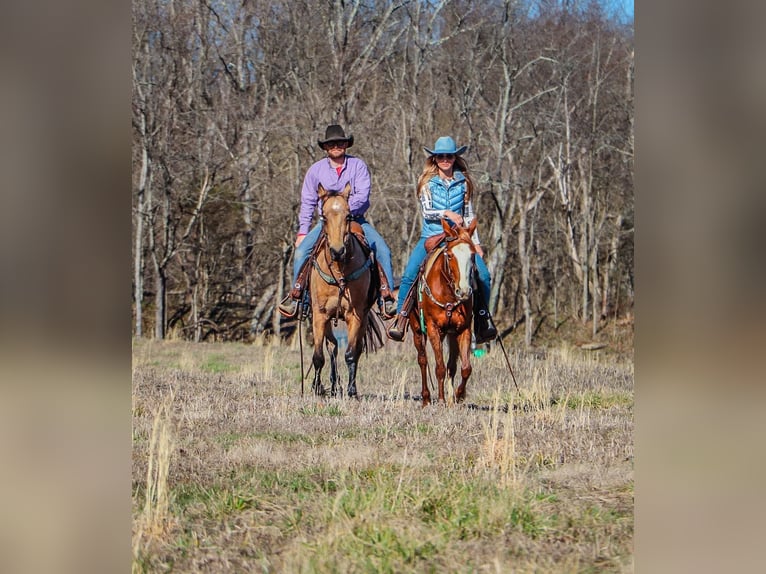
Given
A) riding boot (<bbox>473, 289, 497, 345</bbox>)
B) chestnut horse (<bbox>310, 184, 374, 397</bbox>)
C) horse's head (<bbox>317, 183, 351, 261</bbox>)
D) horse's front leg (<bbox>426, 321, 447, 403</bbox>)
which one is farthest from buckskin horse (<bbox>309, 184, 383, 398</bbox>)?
riding boot (<bbox>473, 289, 497, 345</bbox>)

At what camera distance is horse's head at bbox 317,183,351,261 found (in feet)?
34.3

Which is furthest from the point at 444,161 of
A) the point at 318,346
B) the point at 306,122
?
the point at 306,122

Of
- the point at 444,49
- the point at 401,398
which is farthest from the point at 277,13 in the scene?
the point at 401,398

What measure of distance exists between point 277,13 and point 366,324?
47.8 feet

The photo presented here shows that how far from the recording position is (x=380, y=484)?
6082 millimetres

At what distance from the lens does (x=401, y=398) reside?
34.5 feet

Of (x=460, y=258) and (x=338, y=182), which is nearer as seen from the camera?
(x=460, y=258)

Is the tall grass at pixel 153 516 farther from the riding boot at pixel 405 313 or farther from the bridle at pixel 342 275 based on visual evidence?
the riding boot at pixel 405 313

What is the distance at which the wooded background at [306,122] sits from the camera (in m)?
23.1

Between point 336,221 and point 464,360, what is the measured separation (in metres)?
1.94

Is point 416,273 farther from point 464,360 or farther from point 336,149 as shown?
point 336,149

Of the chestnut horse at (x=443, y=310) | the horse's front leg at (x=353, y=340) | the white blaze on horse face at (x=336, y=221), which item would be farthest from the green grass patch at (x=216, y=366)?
the chestnut horse at (x=443, y=310)
